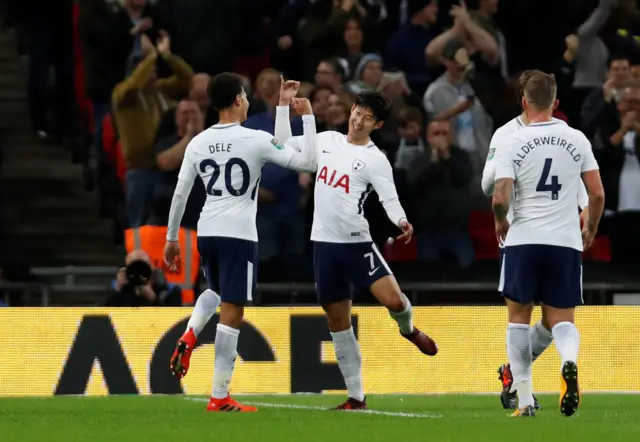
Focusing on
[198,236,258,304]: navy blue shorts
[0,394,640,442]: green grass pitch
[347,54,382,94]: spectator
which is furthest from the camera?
[347,54,382,94]: spectator

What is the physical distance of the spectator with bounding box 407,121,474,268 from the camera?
15.9 metres

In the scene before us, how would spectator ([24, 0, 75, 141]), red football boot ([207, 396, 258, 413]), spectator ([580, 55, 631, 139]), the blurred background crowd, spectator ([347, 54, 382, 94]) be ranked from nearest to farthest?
1. red football boot ([207, 396, 258, 413])
2. the blurred background crowd
3. spectator ([347, 54, 382, 94])
4. spectator ([580, 55, 631, 139])
5. spectator ([24, 0, 75, 141])

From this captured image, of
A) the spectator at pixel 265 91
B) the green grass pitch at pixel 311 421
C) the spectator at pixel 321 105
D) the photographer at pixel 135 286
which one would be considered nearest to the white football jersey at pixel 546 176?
the green grass pitch at pixel 311 421

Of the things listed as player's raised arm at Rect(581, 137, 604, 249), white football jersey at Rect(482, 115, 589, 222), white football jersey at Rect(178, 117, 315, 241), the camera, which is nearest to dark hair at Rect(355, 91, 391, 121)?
white football jersey at Rect(178, 117, 315, 241)

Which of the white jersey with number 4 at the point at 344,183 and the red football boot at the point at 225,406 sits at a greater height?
the white jersey with number 4 at the point at 344,183

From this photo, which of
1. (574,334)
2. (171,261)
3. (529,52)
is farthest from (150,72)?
(574,334)

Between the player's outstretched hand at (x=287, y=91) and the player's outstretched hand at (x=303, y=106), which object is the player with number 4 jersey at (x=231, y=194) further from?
the player's outstretched hand at (x=287, y=91)

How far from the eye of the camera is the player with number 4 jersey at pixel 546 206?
989 cm

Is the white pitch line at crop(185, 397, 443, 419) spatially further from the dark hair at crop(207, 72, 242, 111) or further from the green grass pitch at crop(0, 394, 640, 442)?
the dark hair at crop(207, 72, 242, 111)

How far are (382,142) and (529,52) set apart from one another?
7.47 ft

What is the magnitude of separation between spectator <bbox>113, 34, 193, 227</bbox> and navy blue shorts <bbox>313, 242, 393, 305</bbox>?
5284 mm

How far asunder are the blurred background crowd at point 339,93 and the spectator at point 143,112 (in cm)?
1

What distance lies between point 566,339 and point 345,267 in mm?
1899

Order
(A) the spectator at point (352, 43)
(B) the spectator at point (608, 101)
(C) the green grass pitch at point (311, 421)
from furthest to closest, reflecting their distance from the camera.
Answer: (A) the spectator at point (352, 43)
(B) the spectator at point (608, 101)
(C) the green grass pitch at point (311, 421)
